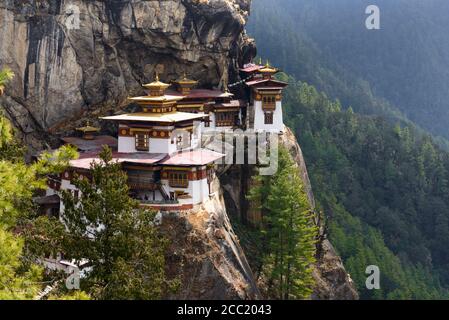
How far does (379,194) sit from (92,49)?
2202 inches

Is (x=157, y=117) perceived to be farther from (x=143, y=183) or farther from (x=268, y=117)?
(x=268, y=117)

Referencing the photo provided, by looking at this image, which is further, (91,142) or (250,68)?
(250,68)

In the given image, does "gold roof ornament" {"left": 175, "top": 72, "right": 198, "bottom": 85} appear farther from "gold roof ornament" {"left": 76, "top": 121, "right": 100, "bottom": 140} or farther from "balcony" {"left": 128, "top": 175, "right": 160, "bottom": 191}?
"balcony" {"left": 128, "top": 175, "right": 160, "bottom": 191}

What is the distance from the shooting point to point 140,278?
2123 cm

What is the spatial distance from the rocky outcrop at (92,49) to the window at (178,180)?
1044 cm

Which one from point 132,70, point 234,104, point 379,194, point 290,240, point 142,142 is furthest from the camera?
point 379,194

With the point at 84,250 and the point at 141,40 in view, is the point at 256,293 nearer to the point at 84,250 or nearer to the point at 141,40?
the point at 84,250

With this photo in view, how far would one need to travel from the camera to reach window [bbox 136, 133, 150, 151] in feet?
116

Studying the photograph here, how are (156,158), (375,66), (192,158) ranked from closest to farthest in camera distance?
(156,158)
(192,158)
(375,66)

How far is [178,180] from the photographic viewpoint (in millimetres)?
33250

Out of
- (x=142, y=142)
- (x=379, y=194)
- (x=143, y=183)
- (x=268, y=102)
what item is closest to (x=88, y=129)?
(x=142, y=142)

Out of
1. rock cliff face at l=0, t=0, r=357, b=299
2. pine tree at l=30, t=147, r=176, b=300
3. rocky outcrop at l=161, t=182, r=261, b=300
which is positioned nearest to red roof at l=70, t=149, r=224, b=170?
rock cliff face at l=0, t=0, r=357, b=299
